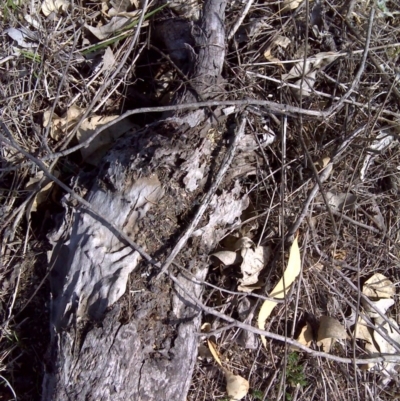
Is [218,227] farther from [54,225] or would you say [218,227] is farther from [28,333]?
[28,333]

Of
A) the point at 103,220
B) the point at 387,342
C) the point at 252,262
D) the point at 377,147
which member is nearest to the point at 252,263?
the point at 252,262

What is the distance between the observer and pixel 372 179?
2.36m

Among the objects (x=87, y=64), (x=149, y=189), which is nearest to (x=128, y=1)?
(x=87, y=64)

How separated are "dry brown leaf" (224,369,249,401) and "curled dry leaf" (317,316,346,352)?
1.38 feet

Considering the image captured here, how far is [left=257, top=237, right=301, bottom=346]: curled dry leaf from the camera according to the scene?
6.82 feet

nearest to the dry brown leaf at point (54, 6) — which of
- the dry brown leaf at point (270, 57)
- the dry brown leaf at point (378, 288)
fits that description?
the dry brown leaf at point (270, 57)

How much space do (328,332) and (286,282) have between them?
1.02 feet

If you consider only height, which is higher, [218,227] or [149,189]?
[149,189]

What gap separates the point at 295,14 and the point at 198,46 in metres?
0.62

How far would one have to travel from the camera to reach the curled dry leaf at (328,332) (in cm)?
210

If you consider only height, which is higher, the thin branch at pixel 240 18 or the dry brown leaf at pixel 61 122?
the thin branch at pixel 240 18

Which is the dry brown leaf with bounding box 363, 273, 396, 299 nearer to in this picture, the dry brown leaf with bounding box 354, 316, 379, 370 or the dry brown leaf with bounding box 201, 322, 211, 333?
the dry brown leaf with bounding box 354, 316, 379, 370

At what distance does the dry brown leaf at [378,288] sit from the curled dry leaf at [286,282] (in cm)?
45

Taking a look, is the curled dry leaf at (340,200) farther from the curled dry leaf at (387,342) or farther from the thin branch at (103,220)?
the thin branch at (103,220)
